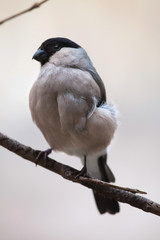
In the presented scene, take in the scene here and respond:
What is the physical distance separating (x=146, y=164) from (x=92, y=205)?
0.36 m

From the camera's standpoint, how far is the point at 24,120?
213cm

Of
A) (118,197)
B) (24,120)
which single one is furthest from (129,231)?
(118,197)

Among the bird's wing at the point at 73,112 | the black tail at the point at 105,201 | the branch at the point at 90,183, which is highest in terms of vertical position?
the bird's wing at the point at 73,112

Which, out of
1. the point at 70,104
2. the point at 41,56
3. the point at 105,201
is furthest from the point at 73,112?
the point at 105,201

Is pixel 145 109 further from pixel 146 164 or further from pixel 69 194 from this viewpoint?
pixel 69 194

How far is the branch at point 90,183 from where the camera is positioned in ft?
3.64

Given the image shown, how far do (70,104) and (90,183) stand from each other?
0.28m

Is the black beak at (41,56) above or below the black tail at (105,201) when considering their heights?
above

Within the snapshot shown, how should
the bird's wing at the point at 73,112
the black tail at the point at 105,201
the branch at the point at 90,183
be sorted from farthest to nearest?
the black tail at the point at 105,201
the bird's wing at the point at 73,112
the branch at the point at 90,183

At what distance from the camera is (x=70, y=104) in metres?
1.34

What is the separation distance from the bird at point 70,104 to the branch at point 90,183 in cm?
6

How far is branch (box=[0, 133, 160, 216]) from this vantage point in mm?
1108

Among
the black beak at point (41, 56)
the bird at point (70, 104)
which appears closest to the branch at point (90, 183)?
the bird at point (70, 104)

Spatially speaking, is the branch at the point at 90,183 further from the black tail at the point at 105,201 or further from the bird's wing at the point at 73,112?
the black tail at the point at 105,201
